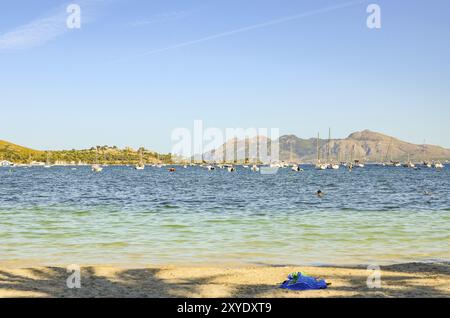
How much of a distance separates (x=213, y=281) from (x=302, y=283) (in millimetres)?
2752

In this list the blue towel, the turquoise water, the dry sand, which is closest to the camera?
the dry sand

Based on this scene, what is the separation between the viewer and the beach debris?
13.5m

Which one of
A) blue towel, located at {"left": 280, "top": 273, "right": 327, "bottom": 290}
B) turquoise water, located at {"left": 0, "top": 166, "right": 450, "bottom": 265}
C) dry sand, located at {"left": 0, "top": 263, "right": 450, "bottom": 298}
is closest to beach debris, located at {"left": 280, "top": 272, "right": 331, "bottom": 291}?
blue towel, located at {"left": 280, "top": 273, "right": 327, "bottom": 290}

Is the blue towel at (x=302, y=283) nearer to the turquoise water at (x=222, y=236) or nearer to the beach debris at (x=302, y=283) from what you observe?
the beach debris at (x=302, y=283)

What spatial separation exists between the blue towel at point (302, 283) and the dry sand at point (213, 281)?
282mm

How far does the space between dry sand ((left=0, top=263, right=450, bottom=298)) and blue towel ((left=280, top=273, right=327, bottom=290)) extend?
28 centimetres

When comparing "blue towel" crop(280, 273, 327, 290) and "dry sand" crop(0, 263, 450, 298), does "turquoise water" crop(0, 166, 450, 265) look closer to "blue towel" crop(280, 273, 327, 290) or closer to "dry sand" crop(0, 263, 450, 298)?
"dry sand" crop(0, 263, 450, 298)

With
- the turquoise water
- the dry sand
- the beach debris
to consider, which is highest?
the beach debris

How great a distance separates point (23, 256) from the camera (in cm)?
1992

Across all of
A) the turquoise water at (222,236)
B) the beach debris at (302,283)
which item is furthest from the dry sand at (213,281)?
the turquoise water at (222,236)

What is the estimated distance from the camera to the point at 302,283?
44.5 feet
